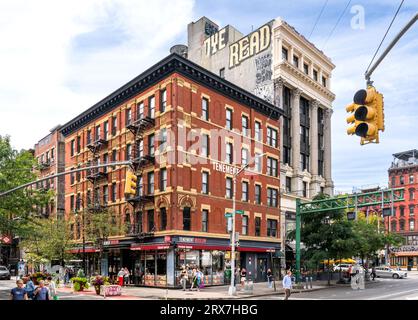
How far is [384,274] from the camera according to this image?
61719 millimetres

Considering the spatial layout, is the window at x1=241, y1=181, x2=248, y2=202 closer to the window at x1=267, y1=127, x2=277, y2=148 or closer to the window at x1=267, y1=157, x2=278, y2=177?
the window at x1=267, y1=157, x2=278, y2=177

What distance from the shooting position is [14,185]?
3544 centimetres

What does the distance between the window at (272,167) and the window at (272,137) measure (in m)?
1.66

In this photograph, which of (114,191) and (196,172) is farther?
(114,191)

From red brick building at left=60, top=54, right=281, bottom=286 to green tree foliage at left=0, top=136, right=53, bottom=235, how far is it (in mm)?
8499

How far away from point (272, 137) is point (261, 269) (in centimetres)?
1410

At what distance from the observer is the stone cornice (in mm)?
38906

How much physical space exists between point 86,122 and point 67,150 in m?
6.22

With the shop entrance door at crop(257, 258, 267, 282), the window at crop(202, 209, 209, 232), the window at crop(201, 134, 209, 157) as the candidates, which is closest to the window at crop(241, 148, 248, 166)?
the window at crop(201, 134, 209, 157)

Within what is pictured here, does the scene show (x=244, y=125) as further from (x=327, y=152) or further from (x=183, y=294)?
(x=183, y=294)

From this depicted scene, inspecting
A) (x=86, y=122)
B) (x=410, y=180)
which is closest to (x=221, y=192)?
(x=86, y=122)

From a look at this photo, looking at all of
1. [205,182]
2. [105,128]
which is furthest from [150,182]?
[105,128]
